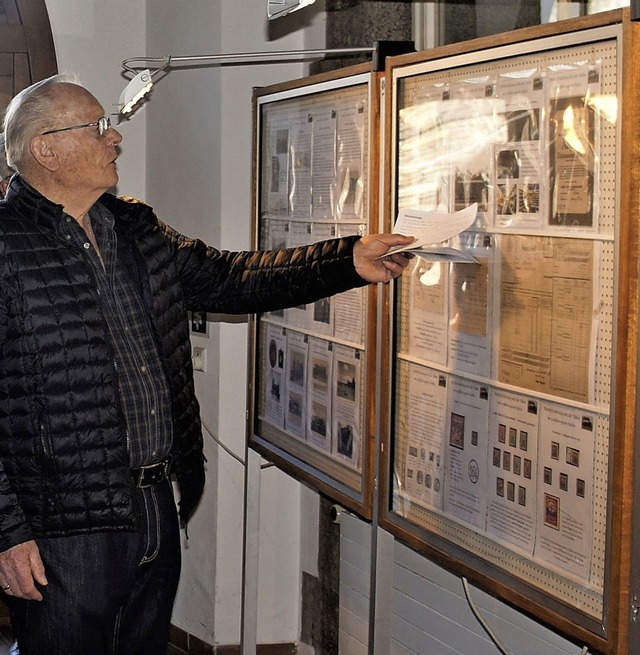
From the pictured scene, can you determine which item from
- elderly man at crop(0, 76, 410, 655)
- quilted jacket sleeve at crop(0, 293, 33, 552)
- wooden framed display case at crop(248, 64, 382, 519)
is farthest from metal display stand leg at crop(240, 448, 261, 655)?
quilted jacket sleeve at crop(0, 293, 33, 552)

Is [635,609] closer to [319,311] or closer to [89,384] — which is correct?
[89,384]

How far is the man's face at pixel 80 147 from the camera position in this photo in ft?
7.38

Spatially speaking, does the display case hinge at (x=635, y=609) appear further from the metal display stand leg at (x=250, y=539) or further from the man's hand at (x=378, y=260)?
the metal display stand leg at (x=250, y=539)

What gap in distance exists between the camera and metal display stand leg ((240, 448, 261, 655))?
3.08 metres

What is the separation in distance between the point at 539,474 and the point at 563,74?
685 mm

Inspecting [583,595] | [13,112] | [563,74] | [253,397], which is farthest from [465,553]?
[13,112]

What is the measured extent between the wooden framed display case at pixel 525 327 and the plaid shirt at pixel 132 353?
0.49 m

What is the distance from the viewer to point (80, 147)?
88.9 inches

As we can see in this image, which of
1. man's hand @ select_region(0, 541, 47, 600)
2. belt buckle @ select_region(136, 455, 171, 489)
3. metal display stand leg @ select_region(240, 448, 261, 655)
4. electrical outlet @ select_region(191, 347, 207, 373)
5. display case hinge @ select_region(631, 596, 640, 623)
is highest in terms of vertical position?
electrical outlet @ select_region(191, 347, 207, 373)

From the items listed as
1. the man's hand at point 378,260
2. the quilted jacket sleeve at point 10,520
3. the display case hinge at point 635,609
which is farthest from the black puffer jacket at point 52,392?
the display case hinge at point 635,609

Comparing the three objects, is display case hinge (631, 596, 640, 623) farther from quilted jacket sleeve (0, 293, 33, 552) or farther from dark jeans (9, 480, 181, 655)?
quilted jacket sleeve (0, 293, 33, 552)

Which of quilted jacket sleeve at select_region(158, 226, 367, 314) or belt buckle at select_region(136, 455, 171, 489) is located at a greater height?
quilted jacket sleeve at select_region(158, 226, 367, 314)

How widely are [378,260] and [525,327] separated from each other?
486 mm

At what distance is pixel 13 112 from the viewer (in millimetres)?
2312
